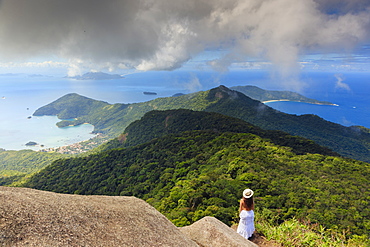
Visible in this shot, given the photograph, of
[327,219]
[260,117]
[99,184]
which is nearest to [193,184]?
[327,219]

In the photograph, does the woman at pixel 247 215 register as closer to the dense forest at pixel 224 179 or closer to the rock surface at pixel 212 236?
the rock surface at pixel 212 236

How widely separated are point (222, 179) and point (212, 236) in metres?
18.2

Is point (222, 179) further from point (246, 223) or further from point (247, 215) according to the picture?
point (247, 215)

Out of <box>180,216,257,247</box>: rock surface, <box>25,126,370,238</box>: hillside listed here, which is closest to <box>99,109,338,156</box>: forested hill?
<box>25,126,370,238</box>: hillside

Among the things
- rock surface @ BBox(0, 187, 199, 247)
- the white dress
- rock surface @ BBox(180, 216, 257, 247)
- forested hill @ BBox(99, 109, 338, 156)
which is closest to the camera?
rock surface @ BBox(0, 187, 199, 247)

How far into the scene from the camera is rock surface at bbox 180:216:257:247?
5203 millimetres

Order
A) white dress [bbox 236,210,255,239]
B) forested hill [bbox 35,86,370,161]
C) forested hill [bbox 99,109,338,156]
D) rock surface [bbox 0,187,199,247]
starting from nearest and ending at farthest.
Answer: rock surface [bbox 0,187,199,247] < white dress [bbox 236,210,255,239] < forested hill [bbox 99,109,338,156] < forested hill [bbox 35,86,370,161]

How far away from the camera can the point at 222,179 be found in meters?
23.0

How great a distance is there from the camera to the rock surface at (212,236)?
5.20m

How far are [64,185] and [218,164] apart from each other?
105 feet

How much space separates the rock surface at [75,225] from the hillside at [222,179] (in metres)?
5.71

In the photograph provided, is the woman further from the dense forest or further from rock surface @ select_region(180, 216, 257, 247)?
the dense forest

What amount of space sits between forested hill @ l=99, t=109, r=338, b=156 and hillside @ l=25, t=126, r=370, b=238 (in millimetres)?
11179

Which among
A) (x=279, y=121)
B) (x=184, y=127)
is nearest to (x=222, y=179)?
(x=184, y=127)
